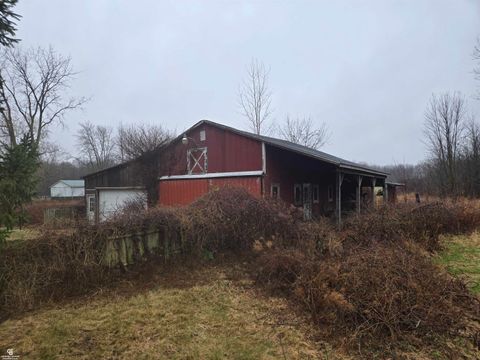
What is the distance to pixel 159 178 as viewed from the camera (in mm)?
17188

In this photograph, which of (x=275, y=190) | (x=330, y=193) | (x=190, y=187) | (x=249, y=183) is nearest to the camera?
(x=249, y=183)

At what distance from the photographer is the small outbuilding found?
5519cm

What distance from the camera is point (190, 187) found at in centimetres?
1577

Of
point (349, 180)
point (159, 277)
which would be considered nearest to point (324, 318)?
point (159, 277)

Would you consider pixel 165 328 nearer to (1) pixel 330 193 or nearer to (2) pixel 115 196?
(2) pixel 115 196

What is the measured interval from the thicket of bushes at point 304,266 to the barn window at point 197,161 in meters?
6.27

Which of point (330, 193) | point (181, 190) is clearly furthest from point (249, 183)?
point (330, 193)

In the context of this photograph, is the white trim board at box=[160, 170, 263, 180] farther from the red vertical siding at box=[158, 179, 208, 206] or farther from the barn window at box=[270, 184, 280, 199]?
the barn window at box=[270, 184, 280, 199]

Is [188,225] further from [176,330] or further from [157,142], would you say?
[157,142]

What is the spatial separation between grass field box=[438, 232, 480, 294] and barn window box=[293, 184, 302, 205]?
6518 millimetres

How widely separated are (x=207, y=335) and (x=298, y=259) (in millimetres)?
2440

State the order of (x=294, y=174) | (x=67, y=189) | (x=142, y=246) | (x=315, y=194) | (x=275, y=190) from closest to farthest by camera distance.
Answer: (x=142, y=246)
(x=275, y=190)
(x=294, y=174)
(x=315, y=194)
(x=67, y=189)

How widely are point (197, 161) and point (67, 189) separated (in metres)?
49.6

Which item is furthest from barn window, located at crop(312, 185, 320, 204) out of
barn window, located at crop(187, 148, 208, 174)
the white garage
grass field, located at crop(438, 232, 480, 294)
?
the white garage
